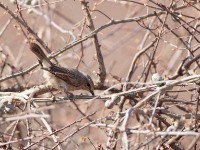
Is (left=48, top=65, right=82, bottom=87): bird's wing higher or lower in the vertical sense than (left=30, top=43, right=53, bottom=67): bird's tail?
lower

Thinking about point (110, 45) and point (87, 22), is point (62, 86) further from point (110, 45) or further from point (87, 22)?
point (110, 45)

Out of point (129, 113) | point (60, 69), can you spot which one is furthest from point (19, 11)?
point (129, 113)

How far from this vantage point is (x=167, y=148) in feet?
11.4

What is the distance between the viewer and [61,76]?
4172 mm

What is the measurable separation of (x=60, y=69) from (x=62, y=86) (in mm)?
164

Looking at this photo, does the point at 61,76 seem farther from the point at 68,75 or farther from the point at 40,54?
the point at 40,54

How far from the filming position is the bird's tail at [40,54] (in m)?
3.99

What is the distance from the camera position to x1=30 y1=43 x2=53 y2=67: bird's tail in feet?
13.1

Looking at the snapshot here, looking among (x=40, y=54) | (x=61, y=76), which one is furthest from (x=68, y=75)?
(x=40, y=54)

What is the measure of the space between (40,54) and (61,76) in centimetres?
27

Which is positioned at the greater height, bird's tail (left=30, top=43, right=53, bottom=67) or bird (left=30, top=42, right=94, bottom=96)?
bird's tail (left=30, top=43, right=53, bottom=67)

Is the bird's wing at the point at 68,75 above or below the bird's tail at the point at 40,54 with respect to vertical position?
below

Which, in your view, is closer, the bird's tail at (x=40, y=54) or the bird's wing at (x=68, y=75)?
the bird's tail at (x=40, y=54)

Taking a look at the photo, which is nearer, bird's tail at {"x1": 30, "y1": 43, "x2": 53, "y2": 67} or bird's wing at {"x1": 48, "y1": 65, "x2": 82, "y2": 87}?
bird's tail at {"x1": 30, "y1": 43, "x2": 53, "y2": 67}
